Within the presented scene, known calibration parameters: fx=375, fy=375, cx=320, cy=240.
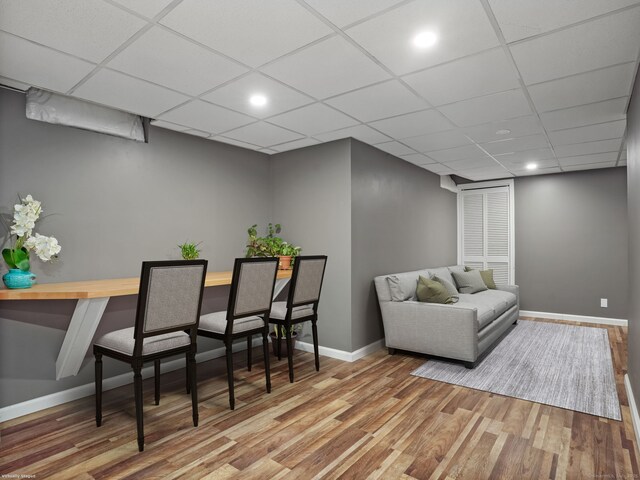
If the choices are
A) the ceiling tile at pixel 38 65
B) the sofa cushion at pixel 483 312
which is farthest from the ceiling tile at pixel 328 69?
the sofa cushion at pixel 483 312

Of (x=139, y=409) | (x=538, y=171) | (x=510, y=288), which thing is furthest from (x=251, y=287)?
(x=538, y=171)

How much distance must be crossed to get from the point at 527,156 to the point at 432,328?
2475 millimetres

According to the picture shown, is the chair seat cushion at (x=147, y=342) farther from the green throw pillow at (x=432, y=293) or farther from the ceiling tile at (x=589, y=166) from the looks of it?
the ceiling tile at (x=589, y=166)

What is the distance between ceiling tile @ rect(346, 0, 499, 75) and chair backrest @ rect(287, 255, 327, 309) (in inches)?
63.5

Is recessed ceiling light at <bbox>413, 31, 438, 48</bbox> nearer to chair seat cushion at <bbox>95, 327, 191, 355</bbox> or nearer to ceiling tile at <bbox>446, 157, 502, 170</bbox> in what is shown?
chair seat cushion at <bbox>95, 327, 191, 355</bbox>

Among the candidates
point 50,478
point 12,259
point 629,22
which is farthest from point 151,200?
point 629,22

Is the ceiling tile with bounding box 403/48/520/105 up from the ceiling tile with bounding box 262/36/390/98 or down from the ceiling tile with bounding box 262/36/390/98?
down

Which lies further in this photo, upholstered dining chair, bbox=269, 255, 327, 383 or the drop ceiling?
upholstered dining chair, bbox=269, 255, 327, 383

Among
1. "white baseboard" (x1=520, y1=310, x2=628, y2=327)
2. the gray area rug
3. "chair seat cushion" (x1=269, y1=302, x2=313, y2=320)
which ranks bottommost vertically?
the gray area rug

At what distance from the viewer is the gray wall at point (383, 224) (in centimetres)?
378

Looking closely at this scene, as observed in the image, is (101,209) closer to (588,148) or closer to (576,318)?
(588,148)

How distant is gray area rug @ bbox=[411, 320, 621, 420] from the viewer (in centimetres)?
276

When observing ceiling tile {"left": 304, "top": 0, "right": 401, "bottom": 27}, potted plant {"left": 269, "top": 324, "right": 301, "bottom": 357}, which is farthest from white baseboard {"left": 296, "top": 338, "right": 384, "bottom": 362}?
ceiling tile {"left": 304, "top": 0, "right": 401, "bottom": 27}

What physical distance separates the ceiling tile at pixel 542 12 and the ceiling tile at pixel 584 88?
0.70 metres
